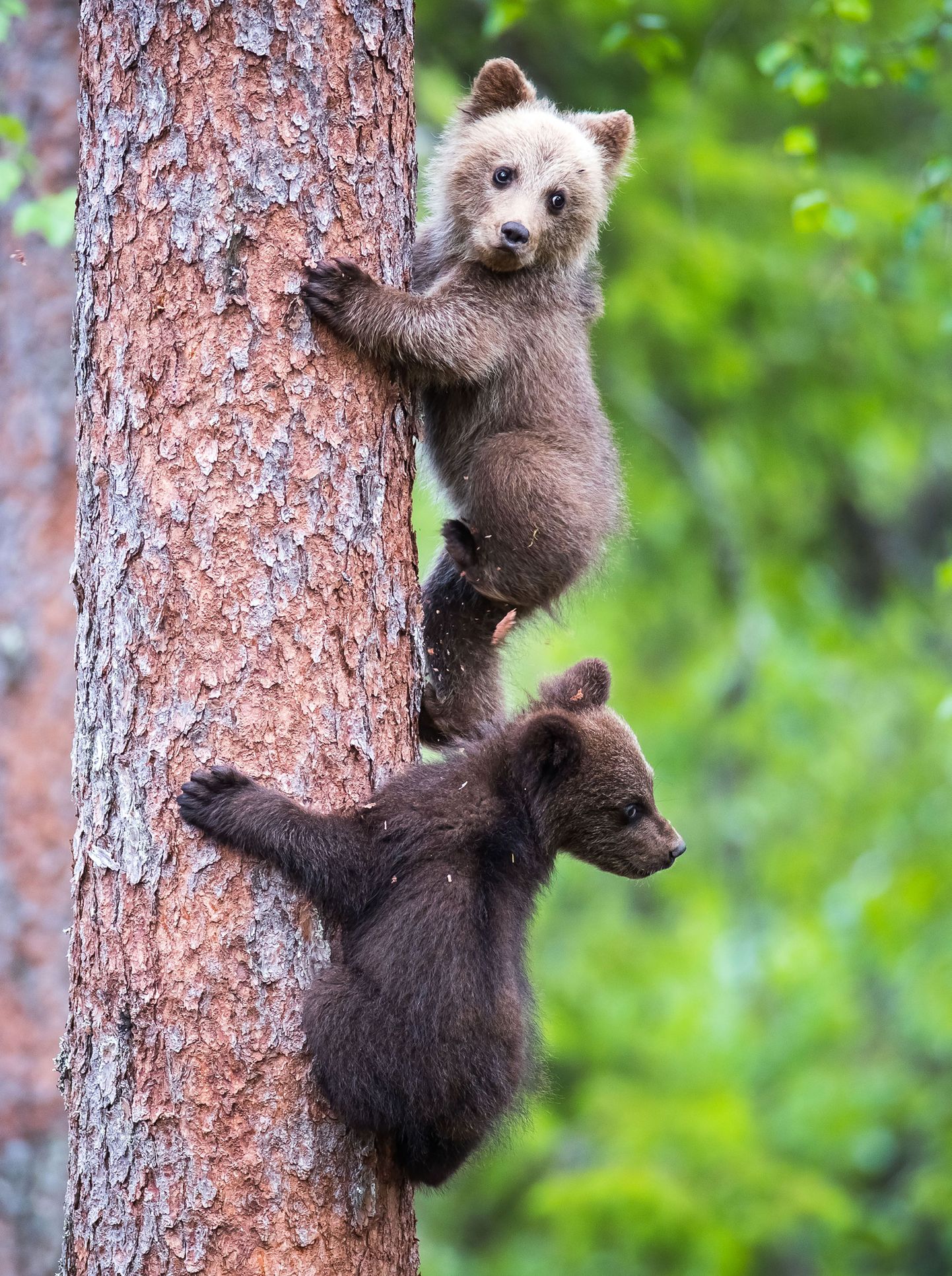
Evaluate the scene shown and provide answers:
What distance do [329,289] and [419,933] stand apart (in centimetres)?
155

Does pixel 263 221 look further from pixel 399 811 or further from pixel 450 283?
pixel 399 811

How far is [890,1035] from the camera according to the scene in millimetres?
12164

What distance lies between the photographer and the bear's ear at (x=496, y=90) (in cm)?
443

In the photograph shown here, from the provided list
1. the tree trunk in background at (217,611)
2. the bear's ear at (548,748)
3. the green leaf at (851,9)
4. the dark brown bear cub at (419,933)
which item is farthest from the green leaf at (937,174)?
the dark brown bear cub at (419,933)

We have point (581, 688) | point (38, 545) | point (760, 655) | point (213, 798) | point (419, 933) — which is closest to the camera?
point (213, 798)

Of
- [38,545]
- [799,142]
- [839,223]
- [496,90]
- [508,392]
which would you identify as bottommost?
[508,392]

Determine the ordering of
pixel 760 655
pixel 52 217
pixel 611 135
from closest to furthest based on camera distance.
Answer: pixel 611 135, pixel 52 217, pixel 760 655

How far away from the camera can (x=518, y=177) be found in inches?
165

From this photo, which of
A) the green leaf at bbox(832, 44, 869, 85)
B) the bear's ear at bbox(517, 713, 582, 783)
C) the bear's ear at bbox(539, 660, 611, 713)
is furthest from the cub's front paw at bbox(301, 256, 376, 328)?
the green leaf at bbox(832, 44, 869, 85)

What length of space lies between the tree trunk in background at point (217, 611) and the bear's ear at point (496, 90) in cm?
122

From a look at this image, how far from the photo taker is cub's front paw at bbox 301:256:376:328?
3.20 meters

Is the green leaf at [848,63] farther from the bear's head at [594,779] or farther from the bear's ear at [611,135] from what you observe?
the bear's head at [594,779]

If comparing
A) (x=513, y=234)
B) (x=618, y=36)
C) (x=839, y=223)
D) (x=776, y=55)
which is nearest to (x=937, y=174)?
(x=839, y=223)

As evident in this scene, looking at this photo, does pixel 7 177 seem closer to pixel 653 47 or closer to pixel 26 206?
pixel 26 206
